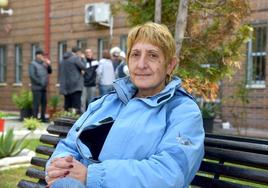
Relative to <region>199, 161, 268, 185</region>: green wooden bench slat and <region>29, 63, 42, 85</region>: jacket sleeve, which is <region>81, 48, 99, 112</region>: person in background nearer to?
<region>29, 63, 42, 85</region>: jacket sleeve

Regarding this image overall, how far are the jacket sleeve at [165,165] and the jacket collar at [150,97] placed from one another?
18 cm

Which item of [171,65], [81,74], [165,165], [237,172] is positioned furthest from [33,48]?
[165,165]

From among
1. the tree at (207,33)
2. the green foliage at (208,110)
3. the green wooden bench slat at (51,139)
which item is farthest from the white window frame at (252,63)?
the green wooden bench slat at (51,139)

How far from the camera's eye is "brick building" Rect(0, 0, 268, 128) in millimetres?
13734

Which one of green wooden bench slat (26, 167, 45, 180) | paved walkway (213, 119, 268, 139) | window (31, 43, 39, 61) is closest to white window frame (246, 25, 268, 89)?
paved walkway (213, 119, 268, 139)

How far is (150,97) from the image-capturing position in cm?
290

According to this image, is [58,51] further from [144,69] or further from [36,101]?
[144,69]

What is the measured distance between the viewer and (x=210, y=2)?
5922mm

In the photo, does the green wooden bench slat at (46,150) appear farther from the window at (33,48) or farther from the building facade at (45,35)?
the window at (33,48)

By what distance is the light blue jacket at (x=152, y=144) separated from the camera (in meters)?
2.59

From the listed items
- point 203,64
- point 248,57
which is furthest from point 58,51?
point 203,64

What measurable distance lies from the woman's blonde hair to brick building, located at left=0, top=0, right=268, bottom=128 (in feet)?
28.5

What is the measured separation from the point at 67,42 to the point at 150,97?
18355 mm

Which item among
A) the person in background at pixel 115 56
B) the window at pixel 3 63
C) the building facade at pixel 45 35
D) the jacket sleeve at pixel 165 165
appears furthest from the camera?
the window at pixel 3 63
